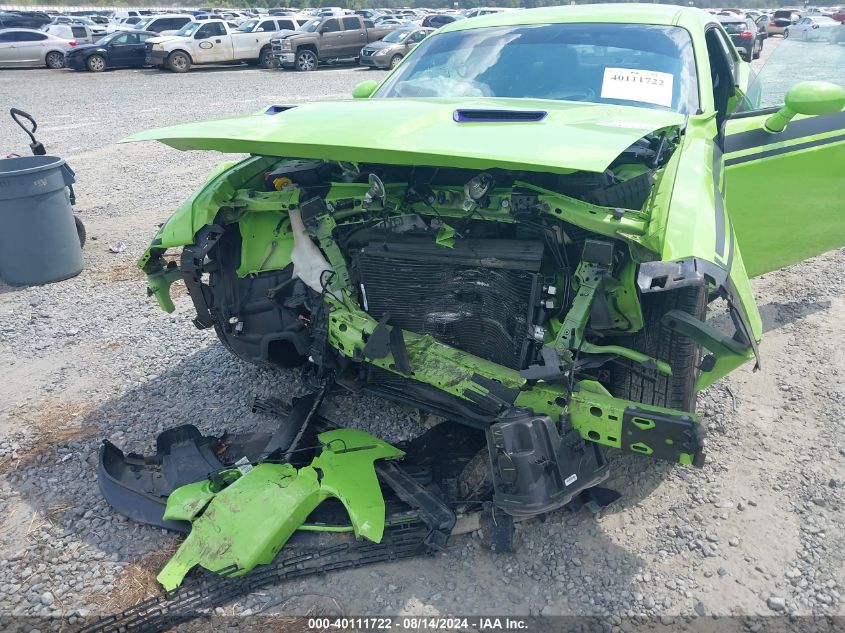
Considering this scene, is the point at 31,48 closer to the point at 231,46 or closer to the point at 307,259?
the point at 231,46

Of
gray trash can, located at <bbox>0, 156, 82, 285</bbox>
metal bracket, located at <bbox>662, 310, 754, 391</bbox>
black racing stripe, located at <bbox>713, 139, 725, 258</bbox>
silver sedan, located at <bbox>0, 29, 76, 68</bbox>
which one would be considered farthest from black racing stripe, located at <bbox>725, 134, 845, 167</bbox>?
silver sedan, located at <bbox>0, 29, 76, 68</bbox>

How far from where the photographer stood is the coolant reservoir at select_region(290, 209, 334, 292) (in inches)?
128

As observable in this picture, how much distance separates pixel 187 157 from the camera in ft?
32.5

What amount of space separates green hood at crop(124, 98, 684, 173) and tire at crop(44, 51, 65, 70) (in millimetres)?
23256

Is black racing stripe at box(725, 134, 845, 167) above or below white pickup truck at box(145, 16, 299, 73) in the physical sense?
above

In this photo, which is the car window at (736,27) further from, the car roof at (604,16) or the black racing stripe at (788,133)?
the car roof at (604,16)

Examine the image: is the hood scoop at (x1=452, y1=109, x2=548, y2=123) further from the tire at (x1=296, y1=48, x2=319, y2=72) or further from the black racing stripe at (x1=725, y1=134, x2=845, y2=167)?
the tire at (x1=296, y1=48, x2=319, y2=72)

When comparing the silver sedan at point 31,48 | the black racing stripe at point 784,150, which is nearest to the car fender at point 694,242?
the black racing stripe at point 784,150

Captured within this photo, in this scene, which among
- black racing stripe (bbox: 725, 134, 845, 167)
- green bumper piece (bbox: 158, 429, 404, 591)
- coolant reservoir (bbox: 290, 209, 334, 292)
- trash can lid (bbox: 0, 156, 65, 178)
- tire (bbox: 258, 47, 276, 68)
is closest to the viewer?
green bumper piece (bbox: 158, 429, 404, 591)

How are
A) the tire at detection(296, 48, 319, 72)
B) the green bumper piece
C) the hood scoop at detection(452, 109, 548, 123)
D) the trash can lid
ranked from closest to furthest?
the green bumper piece
the hood scoop at detection(452, 109, 548, 123)
the trash can lid
the tire at detection(296, 48, 319, 72)

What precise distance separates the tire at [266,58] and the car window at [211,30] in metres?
1.29

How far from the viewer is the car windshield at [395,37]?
21.0m

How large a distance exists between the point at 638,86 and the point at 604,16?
2.46ft

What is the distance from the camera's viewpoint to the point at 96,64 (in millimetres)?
21359
